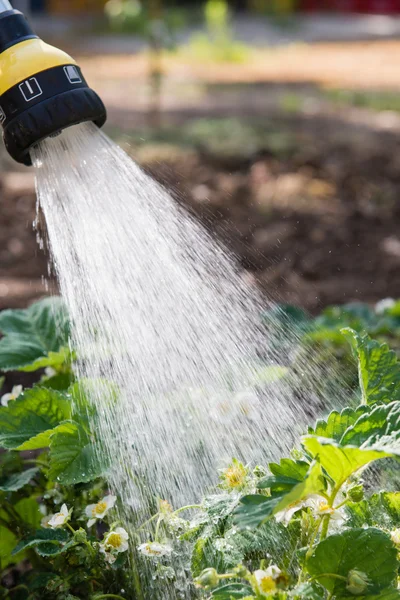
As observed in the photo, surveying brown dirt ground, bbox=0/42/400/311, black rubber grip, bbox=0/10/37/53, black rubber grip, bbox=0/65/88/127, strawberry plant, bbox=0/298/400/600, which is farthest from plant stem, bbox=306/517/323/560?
brown dirt ground, bbox=0/42/400/311

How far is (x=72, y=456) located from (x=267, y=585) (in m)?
0.38

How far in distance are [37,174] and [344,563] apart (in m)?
0.80

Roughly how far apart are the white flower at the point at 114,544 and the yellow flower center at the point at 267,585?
264 millimetres

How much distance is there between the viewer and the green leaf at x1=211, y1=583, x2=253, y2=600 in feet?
3.29

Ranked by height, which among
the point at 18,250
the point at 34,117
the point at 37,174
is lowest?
the point at 18,250

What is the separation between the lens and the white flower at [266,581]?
97 cm

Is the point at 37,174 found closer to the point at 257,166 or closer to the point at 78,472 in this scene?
the point at 78,472

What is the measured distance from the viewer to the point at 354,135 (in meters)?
6.08

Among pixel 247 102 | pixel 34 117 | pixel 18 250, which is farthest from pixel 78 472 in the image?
pixel 247 102

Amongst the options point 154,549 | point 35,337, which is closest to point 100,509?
point 154,549

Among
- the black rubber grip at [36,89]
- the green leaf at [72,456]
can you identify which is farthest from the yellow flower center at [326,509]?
the black rubber grip at [36,89]

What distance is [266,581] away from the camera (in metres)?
0.97

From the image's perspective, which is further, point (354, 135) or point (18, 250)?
point (354, 135)

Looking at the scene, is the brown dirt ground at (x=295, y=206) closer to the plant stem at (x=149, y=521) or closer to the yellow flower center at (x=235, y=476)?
the plant stem at (x=149, y=521)
